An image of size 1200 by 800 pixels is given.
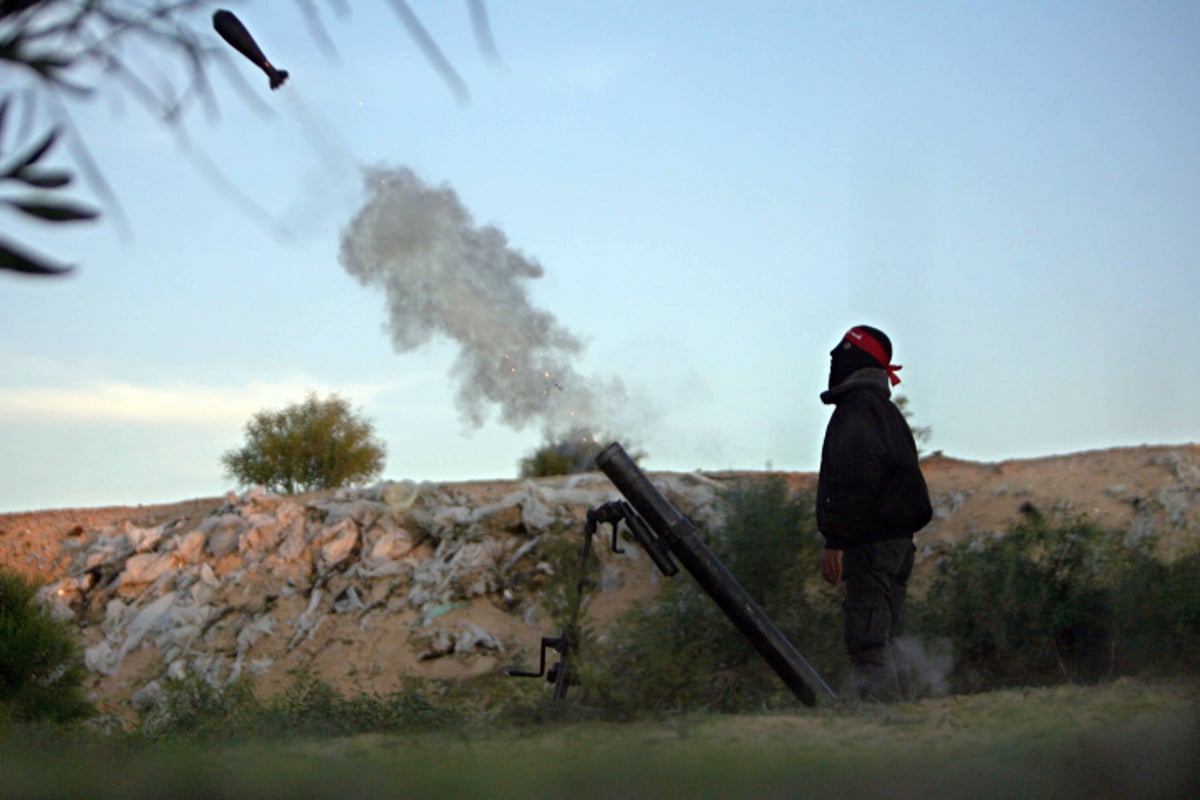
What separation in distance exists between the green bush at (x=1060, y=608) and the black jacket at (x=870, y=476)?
1798 mm

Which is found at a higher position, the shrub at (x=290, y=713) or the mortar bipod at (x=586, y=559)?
the mortar bipod at (x=586, y=559)

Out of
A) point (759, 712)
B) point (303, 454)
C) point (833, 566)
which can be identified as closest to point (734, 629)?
point (833, 566)

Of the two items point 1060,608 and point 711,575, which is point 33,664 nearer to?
point 711,575

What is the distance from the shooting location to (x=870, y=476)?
5801 mm

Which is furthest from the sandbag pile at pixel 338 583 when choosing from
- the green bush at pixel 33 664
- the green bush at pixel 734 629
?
the green bush at pixel 33 664

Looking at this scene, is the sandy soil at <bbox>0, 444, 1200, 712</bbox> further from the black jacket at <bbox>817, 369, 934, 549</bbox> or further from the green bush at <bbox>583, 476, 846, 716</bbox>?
the black jacket at <bbox>817, 369, 934, 549</bbox>

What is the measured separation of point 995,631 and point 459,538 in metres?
7.03

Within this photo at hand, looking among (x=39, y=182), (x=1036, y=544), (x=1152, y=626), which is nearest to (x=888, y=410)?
(x=1152, y=626)

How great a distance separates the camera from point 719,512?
35.8 ft

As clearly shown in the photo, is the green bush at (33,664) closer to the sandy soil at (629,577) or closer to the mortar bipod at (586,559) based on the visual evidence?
the sandy soil at (629,577)

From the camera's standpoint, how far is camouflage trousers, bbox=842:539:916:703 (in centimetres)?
573

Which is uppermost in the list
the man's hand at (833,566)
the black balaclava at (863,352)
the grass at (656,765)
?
the black balaclava at (863,352)

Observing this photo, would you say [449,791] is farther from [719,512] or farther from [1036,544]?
[719,512]

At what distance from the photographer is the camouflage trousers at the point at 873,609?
226 inches
